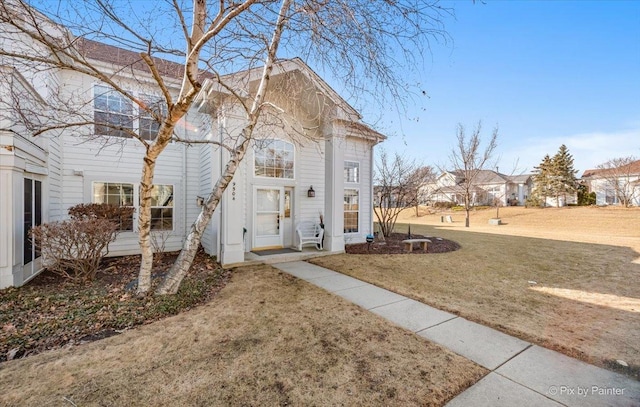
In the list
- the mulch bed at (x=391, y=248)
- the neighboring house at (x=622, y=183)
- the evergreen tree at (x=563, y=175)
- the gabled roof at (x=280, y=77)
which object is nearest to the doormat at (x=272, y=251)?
the mulch bed at (x=391, y=248)

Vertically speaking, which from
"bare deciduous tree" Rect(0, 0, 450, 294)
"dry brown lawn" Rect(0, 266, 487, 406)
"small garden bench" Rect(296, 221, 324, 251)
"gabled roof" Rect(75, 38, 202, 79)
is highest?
"gabled roof" Rect(75, 38, 202, 79)

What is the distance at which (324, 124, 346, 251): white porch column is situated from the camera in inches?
345

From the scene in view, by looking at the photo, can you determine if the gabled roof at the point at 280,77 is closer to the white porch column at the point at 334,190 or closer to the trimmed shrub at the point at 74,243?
the white porch column at the point at 334,190

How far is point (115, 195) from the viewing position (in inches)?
324

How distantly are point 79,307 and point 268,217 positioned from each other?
5.35 meters

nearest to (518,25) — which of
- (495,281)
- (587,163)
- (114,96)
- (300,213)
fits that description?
(495,281)

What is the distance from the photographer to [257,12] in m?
4.24

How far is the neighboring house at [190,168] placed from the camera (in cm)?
611

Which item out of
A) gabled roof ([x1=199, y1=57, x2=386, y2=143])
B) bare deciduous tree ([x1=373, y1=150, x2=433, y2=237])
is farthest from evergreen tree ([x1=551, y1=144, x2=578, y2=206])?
gabled roof ([x1=199, y1=57, x2=386, y2=143])

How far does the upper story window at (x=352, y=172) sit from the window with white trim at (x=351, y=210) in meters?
0.43

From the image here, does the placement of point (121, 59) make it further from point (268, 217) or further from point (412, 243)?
point (412, 243)

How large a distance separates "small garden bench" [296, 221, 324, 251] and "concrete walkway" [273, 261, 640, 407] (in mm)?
4589

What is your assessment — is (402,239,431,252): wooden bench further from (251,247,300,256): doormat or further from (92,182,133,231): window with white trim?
(92,182,133,231): window with white trim

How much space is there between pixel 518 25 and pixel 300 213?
779 centimetres
